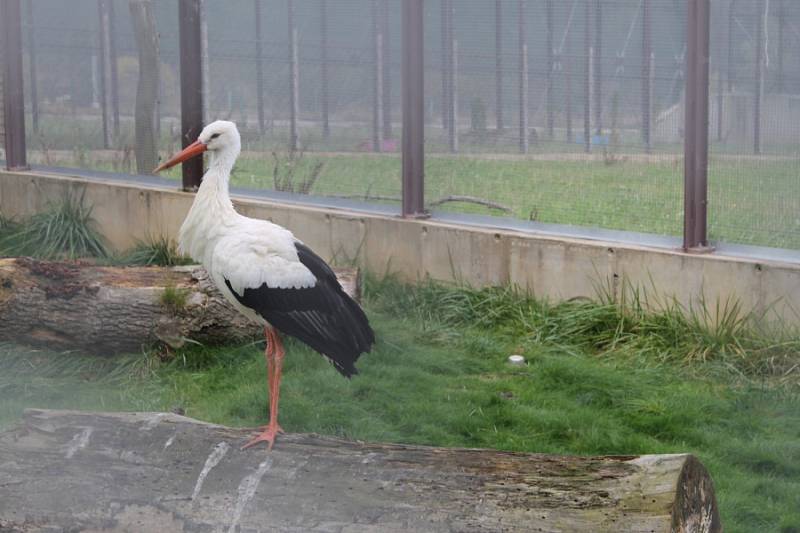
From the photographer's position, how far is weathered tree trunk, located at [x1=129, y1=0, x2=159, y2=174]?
9.93m

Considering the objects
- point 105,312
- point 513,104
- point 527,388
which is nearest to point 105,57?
point 513,104

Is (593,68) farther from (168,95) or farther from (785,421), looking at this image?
(168,95)

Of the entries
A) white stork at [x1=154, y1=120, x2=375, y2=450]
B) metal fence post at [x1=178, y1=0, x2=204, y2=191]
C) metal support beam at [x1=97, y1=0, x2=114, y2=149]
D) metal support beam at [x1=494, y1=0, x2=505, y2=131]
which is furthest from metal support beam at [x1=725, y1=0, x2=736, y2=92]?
metal support beam at [x1=97, y1=0, x2=114, y2=149]

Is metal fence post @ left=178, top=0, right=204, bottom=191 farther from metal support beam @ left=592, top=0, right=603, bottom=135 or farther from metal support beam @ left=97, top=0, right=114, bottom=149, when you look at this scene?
metal support beam @ left=592, top=0, right=603, bottom=135

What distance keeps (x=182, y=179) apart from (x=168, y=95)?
876 millimetres

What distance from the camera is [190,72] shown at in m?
9.38

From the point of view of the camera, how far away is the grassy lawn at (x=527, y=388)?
201 inches

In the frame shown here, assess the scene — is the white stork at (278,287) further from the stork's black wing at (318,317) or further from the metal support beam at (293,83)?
the metal support beam at (293,83)

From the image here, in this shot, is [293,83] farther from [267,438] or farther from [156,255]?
[267,438]

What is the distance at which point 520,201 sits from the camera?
293 inches

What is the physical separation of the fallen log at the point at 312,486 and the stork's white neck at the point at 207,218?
128 centimetres

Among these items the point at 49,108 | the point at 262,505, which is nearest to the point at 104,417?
the point at 262,505

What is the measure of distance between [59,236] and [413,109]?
3.10 meters

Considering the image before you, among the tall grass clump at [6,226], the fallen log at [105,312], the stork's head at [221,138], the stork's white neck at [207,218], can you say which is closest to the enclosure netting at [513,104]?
the tall grass clump at [6,226]
